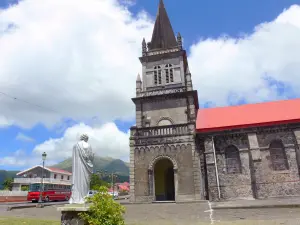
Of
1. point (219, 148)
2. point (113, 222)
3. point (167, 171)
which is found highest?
point (219, 148)

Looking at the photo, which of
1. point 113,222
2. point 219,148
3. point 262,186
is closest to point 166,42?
point 219,148

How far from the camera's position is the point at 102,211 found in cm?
634

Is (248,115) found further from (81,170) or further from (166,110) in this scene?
(81,170)

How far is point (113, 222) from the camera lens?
6367mm

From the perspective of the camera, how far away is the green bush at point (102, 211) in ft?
20.6

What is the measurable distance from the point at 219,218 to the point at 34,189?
27168mm

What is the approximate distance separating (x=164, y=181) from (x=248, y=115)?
32.9 ft

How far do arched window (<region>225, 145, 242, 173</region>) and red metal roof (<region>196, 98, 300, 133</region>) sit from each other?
6.14ft

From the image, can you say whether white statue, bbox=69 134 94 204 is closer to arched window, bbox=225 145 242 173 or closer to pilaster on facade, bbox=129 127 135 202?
pilaster on facade, bbox=129 127 135 202

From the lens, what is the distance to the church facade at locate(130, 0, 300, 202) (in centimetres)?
1880

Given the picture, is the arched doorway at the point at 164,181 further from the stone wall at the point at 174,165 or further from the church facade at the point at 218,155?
the stone wall at the point at 174,165

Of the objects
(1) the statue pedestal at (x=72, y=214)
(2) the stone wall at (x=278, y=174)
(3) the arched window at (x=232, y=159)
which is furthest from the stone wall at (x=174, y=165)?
(1) the statue pedestal at (x=72, y=214)

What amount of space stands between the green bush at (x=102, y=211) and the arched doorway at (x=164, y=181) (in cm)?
1572

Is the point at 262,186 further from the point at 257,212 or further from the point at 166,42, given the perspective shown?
the point at 166,42
